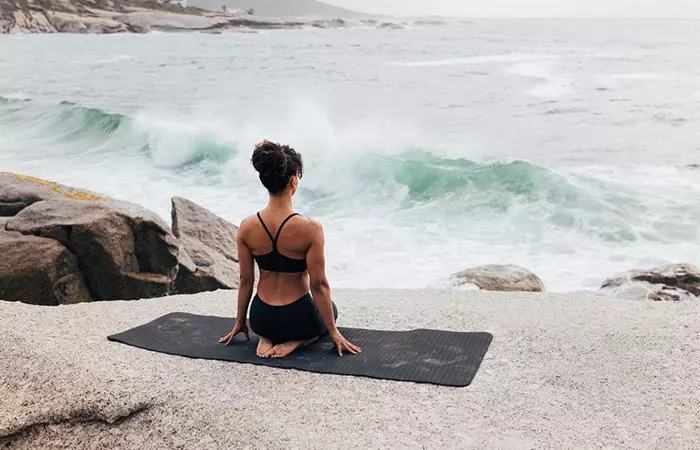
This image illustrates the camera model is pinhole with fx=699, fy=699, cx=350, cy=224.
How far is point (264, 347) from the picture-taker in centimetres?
452

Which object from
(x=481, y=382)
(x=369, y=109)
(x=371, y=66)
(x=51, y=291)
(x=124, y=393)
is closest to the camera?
(x=124, y=393)

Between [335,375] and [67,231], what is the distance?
11.6ft

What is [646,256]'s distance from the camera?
10.2m

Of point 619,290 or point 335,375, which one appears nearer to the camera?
point 335,375

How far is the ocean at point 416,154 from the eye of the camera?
1086 cm

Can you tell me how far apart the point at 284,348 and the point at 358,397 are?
2.67 ft

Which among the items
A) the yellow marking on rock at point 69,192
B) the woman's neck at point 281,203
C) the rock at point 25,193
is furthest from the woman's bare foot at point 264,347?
the yellow marking on rock at point 69,192

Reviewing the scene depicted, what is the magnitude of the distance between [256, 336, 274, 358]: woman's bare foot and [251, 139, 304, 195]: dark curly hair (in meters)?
0.97

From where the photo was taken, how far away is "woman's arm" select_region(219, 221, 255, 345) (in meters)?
4.54

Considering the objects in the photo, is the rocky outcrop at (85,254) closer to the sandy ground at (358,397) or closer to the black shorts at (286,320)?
the sandy ground at (358,397)

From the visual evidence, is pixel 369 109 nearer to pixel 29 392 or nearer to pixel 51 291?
pixel 51 291

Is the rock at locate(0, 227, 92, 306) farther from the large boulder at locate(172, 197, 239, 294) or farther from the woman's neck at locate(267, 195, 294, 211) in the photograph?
the woman's neck at locate(267, 195, 294, 211)

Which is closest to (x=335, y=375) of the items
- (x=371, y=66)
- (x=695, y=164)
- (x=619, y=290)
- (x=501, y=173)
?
(x=619, y=290)

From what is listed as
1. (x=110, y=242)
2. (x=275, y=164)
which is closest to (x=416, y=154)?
(x=110, y=242)
